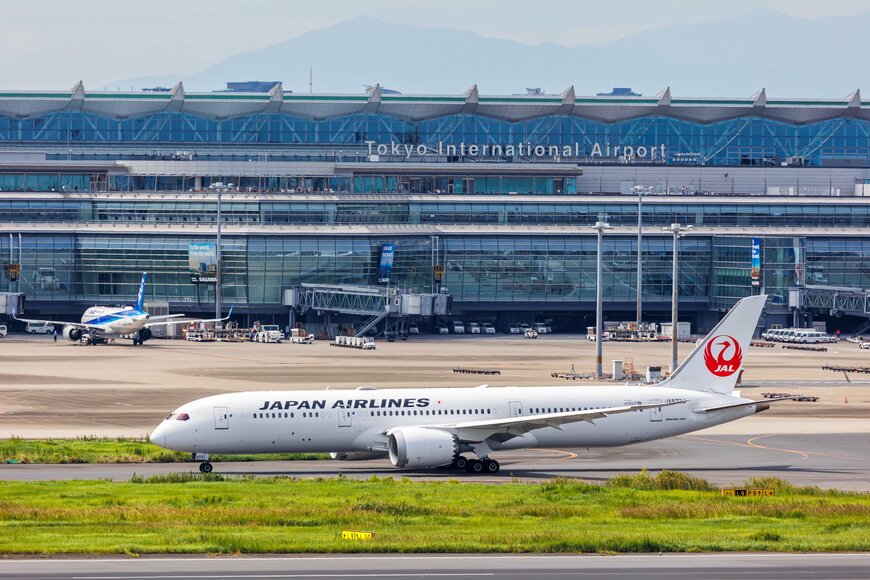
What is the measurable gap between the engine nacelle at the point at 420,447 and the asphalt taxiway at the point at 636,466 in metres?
0.76

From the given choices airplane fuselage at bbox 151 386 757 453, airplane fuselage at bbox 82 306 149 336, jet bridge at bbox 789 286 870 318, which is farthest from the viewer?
jet bridge at bbox 789 286 870 318

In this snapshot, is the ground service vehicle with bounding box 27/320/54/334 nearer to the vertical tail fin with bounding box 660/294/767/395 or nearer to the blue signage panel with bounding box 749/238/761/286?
the blue signage panel with bounding box 749/238/761/286

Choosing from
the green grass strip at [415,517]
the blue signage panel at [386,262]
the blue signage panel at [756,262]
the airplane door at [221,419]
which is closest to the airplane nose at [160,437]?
the airplane door at [221,419]

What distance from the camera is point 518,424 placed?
209ft

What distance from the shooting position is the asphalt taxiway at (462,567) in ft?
124

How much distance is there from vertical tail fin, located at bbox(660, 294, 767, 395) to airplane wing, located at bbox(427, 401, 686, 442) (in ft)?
14.2

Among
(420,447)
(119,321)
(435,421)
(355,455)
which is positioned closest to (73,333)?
(119,321)

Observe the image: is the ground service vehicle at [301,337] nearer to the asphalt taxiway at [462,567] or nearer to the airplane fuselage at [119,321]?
the airplane fuselage at [119,321]

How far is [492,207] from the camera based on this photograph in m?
199

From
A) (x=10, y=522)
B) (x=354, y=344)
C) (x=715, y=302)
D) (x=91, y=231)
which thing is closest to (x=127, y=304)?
(x=91, y=231)

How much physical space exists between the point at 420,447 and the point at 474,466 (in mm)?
2947

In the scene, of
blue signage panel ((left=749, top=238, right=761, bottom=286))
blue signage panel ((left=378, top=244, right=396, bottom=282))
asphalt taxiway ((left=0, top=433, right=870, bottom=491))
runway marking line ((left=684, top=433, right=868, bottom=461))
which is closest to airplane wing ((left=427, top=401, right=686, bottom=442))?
asphalt taxiway ((left=0, top=433, right=870, bottom=491))

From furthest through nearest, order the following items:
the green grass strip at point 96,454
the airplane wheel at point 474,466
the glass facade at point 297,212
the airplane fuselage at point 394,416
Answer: the glass facade at point 297,212 → the green grass strip at point 96,454 → the airplane wheel at point 474,466 → the airplane fuselage at point 394,416

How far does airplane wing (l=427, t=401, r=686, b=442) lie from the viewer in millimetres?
63625
